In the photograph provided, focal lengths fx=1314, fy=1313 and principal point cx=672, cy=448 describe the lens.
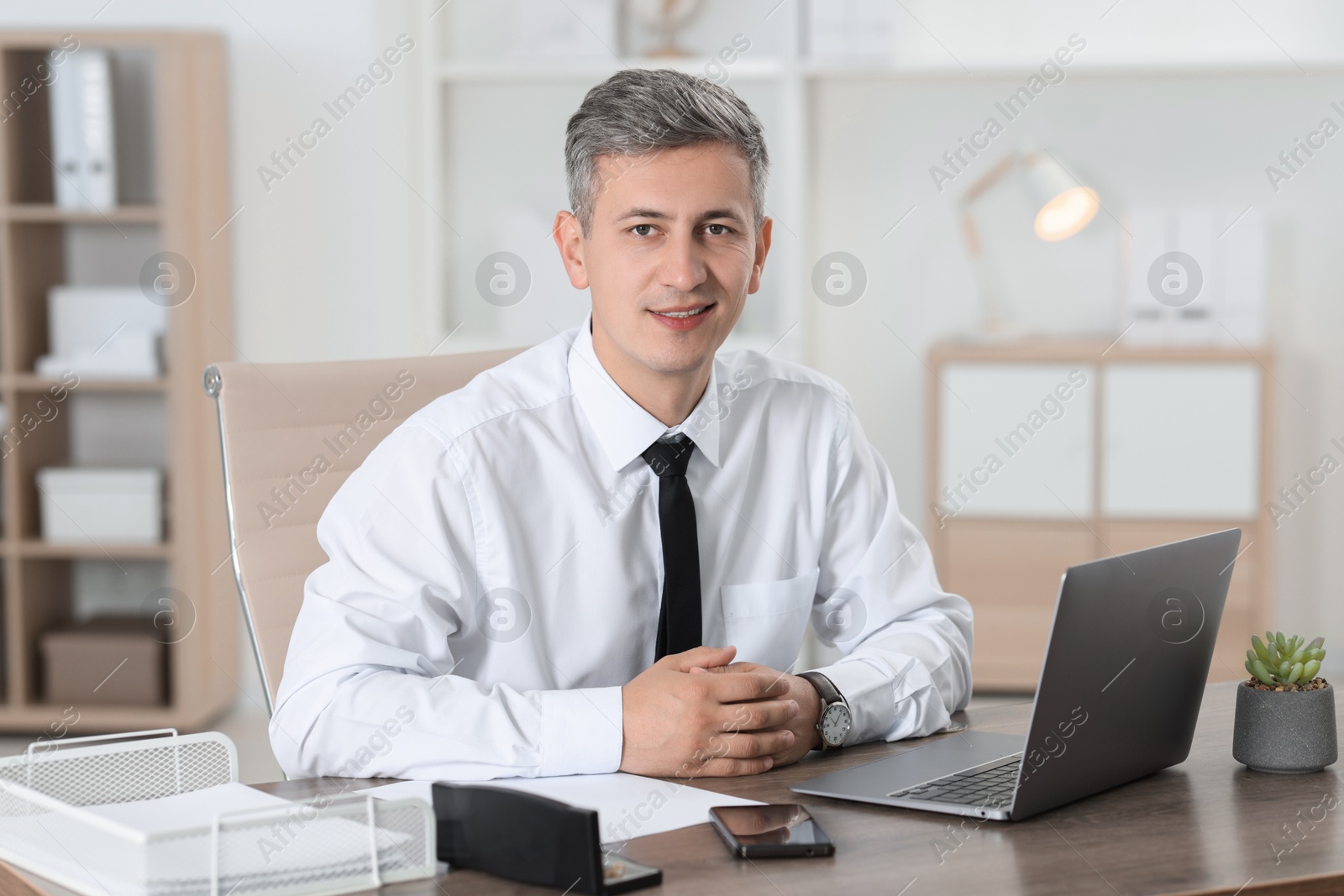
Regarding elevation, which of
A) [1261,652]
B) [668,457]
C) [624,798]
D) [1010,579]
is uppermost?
[668,457]

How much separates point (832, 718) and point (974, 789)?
21cm

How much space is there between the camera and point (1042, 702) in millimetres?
998

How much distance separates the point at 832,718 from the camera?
1.29 meters

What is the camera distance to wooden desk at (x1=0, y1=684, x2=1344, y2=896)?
884 mm

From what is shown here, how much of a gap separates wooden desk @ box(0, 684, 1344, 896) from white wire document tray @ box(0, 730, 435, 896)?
0.10 feet

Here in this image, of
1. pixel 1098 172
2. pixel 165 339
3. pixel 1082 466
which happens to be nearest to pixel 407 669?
pixel 165 339

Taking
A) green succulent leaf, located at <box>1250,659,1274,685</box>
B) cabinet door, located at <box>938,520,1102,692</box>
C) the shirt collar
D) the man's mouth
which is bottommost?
cabinet door, located at <box>938,520,1102,692</box>

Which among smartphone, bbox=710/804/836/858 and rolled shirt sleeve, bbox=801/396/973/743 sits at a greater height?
rolled shirt sleeve, bbox=801/396/973/743

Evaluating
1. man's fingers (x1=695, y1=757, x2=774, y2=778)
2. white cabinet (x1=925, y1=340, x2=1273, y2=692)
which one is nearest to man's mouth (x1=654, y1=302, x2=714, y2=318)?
man's fingers (x1=695, y1=757, x2=774, y2=778)

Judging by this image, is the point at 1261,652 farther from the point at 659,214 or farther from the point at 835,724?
the point at 659,214

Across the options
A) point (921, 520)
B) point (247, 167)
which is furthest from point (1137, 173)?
point (247, 167)

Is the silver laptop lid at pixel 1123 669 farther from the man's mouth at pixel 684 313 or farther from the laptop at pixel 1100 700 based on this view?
the man's mouth at pixel 684 313

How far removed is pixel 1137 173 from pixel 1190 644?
10.5 ft

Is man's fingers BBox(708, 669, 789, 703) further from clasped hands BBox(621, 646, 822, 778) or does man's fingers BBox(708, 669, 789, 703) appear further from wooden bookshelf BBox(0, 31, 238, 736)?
wooden bookshelf BBox(0, 31, 238, 736)
